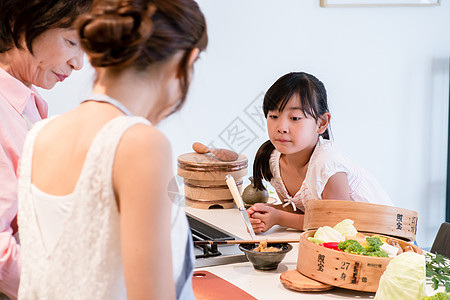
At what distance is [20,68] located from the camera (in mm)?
1421

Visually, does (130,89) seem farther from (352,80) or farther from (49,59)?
(352,80)

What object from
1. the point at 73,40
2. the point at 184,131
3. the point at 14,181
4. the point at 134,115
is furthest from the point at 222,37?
the point at 134,115

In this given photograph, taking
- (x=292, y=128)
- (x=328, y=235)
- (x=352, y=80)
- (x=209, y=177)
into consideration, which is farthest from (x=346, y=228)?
(x=352, y=80)

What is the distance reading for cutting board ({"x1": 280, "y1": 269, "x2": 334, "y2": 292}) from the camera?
1417 millimetres

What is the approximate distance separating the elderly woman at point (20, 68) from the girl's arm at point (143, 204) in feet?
1.56

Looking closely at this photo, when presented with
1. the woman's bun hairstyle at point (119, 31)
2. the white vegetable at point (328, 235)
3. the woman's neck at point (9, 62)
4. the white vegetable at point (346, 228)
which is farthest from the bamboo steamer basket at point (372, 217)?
the woman's bun hairstyle at point (119, 31)

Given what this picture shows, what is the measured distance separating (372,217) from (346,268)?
35 cm

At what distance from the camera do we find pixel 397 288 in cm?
120

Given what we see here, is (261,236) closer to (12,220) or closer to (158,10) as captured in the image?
(12,220)

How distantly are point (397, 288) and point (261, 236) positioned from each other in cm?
78

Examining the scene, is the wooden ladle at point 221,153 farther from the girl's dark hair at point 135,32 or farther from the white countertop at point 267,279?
the girl's dark hair at point 135,32

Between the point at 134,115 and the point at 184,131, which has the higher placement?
the point at 134,115

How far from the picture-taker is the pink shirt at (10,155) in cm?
113

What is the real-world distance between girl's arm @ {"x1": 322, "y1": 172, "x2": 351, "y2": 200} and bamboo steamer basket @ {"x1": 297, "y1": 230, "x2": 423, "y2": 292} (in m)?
0.63
